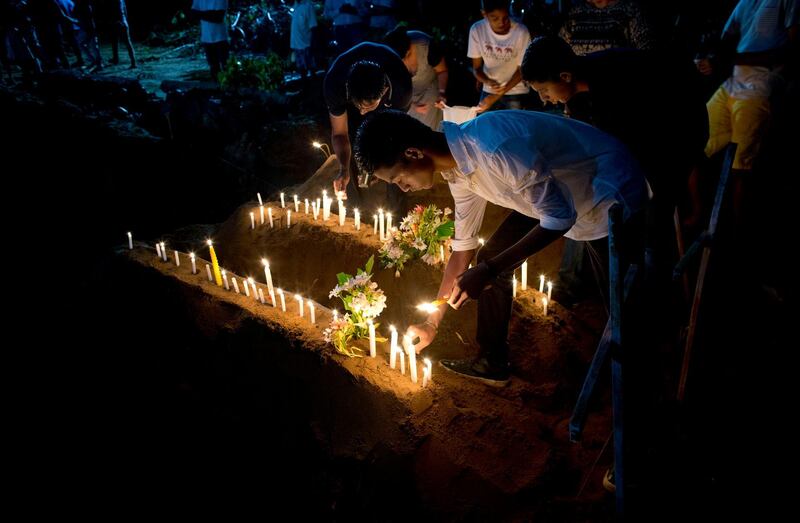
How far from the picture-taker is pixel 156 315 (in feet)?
16.5

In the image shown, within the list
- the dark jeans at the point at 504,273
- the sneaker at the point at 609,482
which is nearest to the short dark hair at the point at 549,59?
the dark jeans at the point at 504,273

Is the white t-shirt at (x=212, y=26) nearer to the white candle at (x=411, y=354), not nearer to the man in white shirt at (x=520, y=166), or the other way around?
the man in white shirt at (x=520, y=166)

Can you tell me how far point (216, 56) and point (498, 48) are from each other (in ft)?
29.1

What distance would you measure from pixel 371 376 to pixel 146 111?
10.2 metres

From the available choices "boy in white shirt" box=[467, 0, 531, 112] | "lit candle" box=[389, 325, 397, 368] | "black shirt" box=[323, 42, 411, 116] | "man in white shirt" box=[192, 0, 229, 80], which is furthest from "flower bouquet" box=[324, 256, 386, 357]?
"man in white shirt" box=[192, 0, 229, 80]

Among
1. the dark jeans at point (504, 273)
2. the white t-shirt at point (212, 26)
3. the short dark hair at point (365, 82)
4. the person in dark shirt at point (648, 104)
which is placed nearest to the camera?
the dark jeans at point (504, 273)

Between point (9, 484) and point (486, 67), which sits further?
point (486, 67)

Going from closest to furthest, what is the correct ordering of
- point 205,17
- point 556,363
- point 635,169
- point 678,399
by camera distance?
1. point 635,169
2. point 678,399
3. point 556,363
4. point 205,17

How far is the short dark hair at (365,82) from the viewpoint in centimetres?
391

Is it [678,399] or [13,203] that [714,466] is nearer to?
[678,399]

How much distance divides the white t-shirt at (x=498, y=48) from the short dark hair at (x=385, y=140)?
10.9ft

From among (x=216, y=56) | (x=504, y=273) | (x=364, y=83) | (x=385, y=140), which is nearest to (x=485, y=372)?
(x=504, y=273)

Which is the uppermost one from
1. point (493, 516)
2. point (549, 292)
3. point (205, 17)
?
point (205, 17)

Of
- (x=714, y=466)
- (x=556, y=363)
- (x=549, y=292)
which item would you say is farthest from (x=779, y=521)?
(x=549, y=292)
